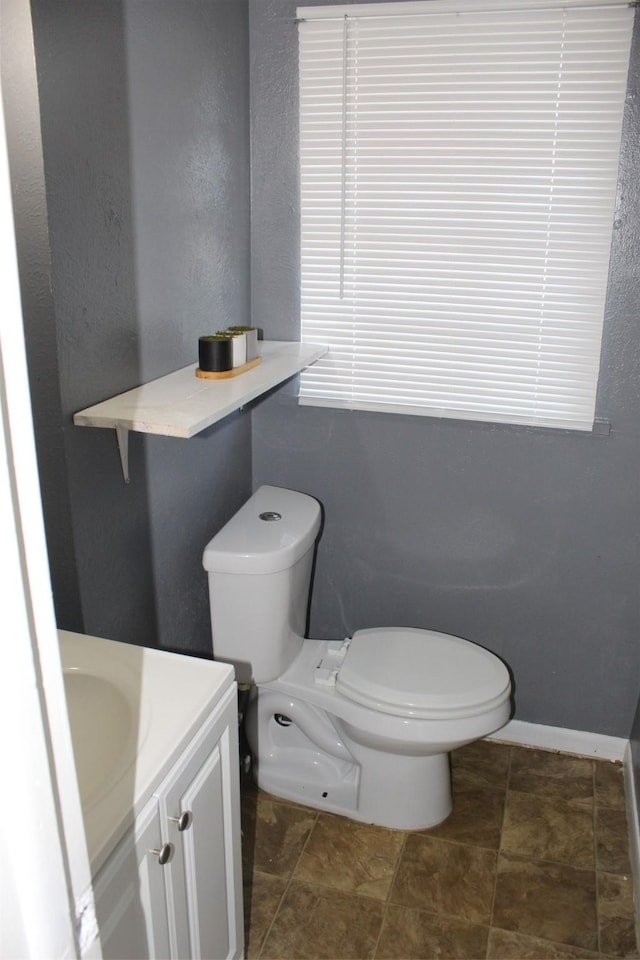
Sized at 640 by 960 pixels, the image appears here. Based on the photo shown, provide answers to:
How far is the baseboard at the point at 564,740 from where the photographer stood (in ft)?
8.09

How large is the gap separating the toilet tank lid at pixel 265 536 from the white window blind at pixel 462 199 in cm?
37

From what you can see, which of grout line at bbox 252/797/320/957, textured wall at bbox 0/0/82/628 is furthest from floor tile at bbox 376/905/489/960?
textured wall at bbox 0/0/82/628

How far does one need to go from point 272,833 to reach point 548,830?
2.43ft

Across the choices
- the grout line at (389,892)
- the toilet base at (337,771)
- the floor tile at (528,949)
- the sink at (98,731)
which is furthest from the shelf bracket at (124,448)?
the floor tile at (528,949)

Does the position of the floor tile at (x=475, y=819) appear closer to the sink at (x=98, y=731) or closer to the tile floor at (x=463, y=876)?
the tile floor at (x=463, y=876)

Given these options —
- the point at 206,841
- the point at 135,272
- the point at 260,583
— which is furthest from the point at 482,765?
the point at 135,272

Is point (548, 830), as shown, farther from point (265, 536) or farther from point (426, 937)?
point (265, 536)

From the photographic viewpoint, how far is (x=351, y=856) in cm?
212

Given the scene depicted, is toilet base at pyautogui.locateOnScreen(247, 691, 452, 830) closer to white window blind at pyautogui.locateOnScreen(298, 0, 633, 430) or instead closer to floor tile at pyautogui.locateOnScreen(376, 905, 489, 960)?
floor tile at pyautogui.locateOnScreen(376, 905, 489, 960)

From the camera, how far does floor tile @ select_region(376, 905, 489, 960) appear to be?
185 cm

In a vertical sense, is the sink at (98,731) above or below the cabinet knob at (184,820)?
above

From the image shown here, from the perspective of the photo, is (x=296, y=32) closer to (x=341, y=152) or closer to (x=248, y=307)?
(x=341, y=152)

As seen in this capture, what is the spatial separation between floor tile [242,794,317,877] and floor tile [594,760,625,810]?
823mm

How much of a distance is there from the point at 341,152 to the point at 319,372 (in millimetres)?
592
